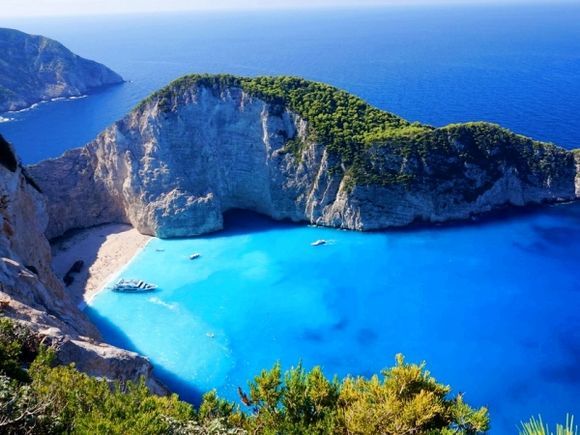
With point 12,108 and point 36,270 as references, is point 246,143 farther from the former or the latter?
point 12,108

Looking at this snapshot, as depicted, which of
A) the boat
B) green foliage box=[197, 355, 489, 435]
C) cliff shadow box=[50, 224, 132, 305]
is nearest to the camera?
green foliage box=[197, 355, 489, 435]

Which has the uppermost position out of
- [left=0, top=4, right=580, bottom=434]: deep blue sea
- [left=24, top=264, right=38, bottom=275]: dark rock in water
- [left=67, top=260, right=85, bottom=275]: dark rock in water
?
[left=24, top=264, right=38, bottom=275]: dark rock in water

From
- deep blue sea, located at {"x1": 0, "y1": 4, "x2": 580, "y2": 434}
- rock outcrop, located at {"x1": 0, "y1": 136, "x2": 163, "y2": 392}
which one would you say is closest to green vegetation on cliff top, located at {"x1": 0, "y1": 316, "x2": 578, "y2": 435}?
rock outcrop, located at {"x1": 0, "y1": 136, "x2": 163, "y2": 392}

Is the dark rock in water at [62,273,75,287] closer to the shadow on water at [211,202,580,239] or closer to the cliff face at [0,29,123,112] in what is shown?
the shadow on water at [211,202,580,239]

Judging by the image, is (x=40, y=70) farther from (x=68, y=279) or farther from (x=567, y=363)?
(x=567, y=363)

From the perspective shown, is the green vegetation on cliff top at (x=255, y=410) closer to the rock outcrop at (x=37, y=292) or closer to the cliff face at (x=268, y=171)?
the rock outcrop at (x=37, y=292)

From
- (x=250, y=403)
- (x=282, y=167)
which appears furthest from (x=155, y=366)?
(x=282, y=167)
